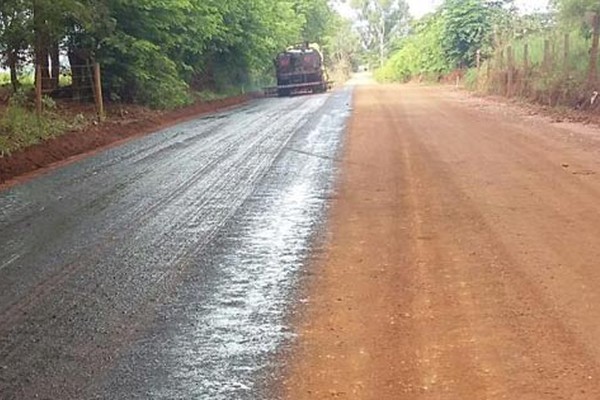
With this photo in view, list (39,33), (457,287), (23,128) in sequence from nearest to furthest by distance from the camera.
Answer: (457,287)
(23,128)
(39,33)

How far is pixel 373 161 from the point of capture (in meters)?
10.6

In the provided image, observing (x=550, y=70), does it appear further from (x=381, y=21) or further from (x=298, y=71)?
(x=381, y=21)

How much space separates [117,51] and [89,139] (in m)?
6.04

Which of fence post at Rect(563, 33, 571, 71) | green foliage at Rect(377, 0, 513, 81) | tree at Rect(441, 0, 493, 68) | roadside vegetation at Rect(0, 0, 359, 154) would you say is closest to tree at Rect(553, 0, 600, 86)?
fence post at Rect(563, 33, 571, 71)

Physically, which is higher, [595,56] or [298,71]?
[595,56]

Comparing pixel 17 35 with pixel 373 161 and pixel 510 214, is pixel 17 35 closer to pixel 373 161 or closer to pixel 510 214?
pixel 373 161

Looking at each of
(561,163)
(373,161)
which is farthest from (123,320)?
(561,163)

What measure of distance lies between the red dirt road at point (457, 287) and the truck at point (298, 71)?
27.8 meters

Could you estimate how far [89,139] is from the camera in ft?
47.5

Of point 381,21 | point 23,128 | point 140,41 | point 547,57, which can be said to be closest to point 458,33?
point 547,57

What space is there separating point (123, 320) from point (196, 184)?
474 centimetres

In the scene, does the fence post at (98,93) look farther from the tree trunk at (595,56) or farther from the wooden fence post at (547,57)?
the wooden fence post at (547,57)

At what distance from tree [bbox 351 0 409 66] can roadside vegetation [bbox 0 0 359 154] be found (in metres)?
70.7

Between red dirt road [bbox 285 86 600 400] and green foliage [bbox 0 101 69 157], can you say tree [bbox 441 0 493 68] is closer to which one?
green foliage [bbox 0 101 69 157]
